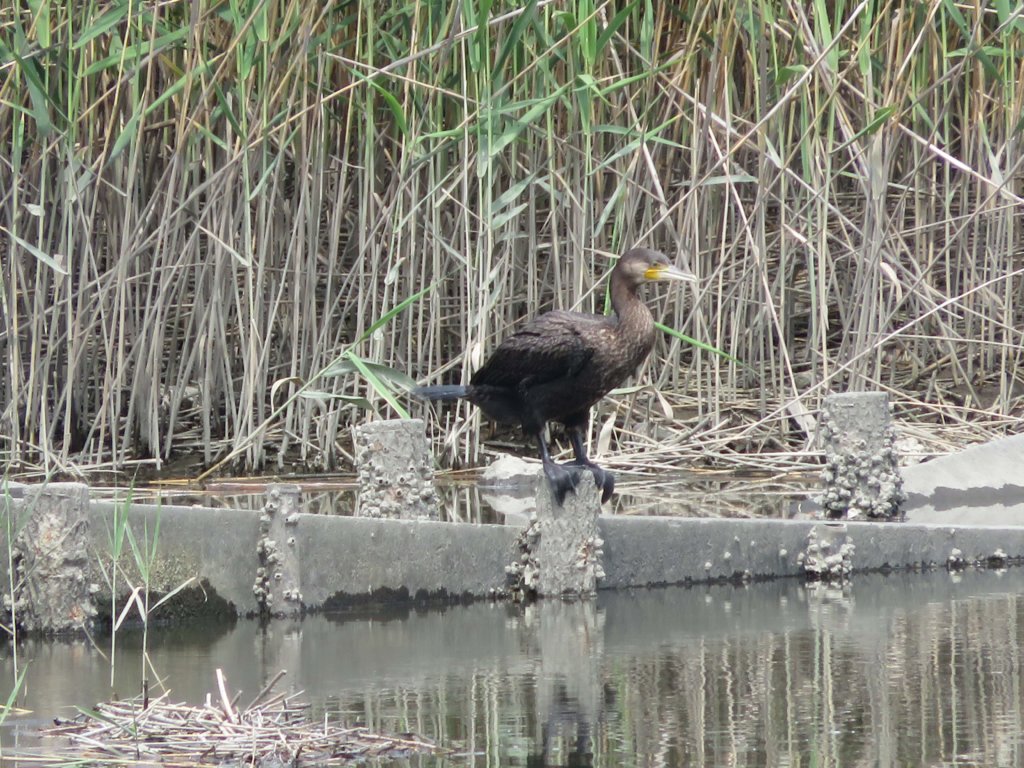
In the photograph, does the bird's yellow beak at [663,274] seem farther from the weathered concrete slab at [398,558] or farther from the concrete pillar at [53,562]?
the concrete pillar at [53,562]

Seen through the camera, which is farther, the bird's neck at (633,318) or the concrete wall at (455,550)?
the bird's neck at (633,318)

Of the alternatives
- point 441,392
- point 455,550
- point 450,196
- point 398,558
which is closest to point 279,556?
point 398,558

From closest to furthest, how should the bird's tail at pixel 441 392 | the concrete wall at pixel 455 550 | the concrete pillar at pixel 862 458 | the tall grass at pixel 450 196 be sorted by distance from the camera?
1. the concrete wall at pixel 455 550
2. the bird's tail at pixel 441 392
3. the concrete pillar at pixel 862 458
4. the tall grass at pixel 450 196

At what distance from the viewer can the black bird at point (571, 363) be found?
19.8 ft

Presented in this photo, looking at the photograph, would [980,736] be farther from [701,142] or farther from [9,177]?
[9,177]

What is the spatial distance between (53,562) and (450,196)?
3.23 meters

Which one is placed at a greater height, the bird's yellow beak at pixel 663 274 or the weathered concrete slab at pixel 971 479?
the bird's yellow beak at pixel 663 274

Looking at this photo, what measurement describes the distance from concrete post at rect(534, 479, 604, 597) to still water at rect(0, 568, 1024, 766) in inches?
3.7

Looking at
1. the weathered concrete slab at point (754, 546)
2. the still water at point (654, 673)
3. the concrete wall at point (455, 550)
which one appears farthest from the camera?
the weathered concrete slab at point (754, 546)

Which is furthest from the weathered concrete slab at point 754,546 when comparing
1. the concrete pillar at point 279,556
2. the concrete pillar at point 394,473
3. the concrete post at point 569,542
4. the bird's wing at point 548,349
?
the concrete pillar at point 279,556

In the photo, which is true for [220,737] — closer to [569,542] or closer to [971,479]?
[569,542]

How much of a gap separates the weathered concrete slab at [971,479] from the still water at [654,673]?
46.7 inches

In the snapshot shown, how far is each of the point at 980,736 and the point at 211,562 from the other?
2.53m

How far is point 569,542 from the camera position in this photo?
18.9 ft
